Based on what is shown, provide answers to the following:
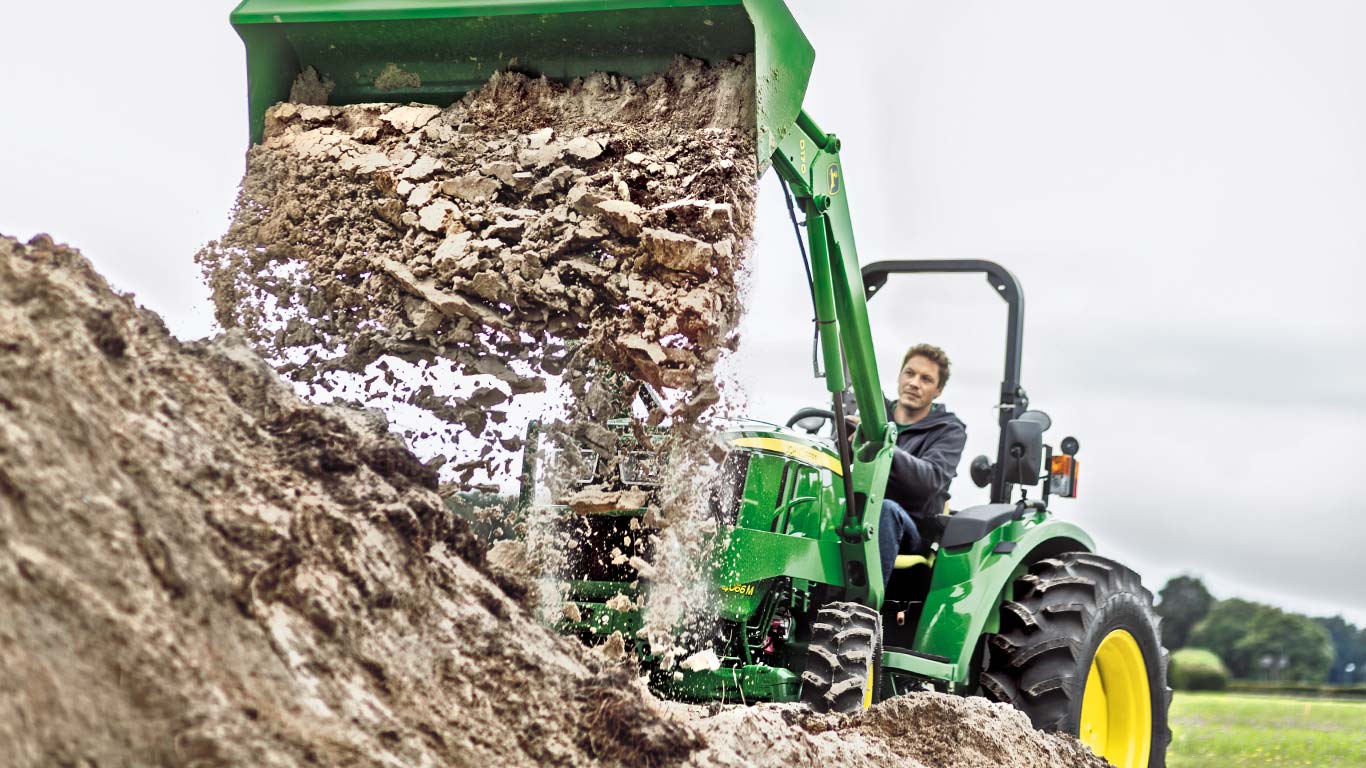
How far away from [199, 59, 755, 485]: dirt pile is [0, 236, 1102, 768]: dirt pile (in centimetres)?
48

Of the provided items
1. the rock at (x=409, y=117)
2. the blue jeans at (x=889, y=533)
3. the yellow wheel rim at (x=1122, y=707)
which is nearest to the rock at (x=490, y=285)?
the rock at (x=409, y=117)

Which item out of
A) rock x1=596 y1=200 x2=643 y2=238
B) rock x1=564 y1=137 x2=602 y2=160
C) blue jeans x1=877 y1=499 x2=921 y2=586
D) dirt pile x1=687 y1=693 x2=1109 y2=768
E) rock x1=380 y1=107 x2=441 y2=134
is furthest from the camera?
blue jeans x1=877 y1=499 x2=921 y2=586

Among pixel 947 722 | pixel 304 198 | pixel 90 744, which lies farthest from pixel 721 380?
pixel 90 744

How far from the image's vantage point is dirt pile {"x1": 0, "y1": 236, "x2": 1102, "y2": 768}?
7.55ft

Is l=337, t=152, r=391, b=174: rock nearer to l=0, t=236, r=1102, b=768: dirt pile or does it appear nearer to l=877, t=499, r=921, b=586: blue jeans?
l=0, t=236, r=1102, b=768: dirt pile

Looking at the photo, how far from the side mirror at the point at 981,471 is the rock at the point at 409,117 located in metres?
2.53

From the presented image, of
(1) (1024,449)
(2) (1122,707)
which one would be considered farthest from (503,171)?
(2) (1122,707)

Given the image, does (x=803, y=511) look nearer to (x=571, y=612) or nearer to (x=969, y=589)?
(x=969, y=589)

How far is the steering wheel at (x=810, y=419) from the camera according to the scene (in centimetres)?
536

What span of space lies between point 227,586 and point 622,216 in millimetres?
1763

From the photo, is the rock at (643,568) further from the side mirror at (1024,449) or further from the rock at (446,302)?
the side mirror at (1024,449)

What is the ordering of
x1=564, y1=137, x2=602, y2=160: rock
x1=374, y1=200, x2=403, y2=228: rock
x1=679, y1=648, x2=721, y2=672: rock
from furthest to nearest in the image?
x1=374, y1=200, x2=403, y2=228: rock, x1=564, y1=137, x2=602, y2=160: rock, x1=679, y1=648, x2=721, y2=672: rock

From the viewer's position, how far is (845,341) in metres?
4.67

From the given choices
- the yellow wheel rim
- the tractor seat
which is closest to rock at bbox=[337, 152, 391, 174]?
the tractor seat
